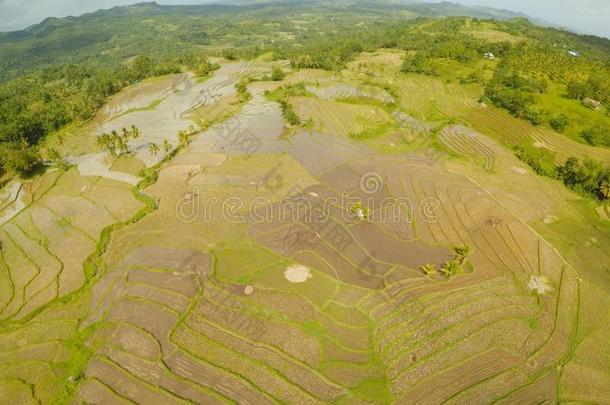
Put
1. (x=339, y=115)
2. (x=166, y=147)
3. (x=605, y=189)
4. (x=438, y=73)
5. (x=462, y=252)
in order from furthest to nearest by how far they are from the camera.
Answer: (x=438, y=73) < (x=339, y=115) < (x=166, y=147) < (x=605, y=189) < (x=462, y=252)

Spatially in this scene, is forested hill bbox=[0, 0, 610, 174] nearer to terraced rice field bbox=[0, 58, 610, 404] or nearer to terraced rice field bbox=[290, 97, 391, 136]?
terraced rice field bbox=[0, 58, 610, 404]

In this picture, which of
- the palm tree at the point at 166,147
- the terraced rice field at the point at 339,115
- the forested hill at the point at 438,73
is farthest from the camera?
the terraced rice field at the point at 339,115

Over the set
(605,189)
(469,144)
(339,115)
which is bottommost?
(605,189)

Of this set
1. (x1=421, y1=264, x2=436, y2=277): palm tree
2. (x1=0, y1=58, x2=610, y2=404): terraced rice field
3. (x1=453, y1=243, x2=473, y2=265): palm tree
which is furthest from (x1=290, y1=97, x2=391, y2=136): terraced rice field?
(x1=421, y1=264, x2=436, y2=277): palm tree

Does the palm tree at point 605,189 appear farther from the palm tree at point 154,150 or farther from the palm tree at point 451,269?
the palm tree at point 154,150

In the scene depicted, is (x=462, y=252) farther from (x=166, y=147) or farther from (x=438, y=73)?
(x=438, y=73)

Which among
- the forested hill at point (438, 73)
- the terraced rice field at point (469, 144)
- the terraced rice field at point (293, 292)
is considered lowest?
the terraced rice field at point (293, 292)

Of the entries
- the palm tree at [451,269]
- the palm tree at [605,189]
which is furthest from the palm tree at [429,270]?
the palm tree at [605,189]

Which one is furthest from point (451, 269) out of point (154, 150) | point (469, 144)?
point (154, 150)
